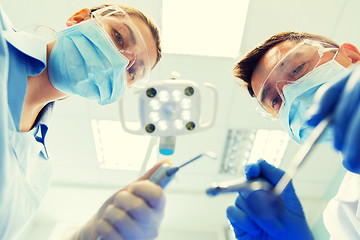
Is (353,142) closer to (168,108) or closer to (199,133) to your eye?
(168,108)

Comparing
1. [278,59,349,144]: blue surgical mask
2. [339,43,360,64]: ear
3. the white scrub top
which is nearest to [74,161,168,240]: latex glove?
[278,59,349,144]: blue surgical mask

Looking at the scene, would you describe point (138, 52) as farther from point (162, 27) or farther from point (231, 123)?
point (231, 123)

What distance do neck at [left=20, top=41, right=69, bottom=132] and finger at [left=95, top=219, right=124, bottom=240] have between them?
0.73 meters

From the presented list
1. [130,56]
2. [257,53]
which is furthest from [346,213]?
[130,56]

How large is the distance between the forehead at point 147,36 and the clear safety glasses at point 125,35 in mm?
39

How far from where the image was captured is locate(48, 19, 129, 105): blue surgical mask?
104cm

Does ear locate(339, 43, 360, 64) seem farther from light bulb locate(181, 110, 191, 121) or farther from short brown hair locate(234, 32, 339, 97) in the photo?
light bulb locate(181, 110, 191, 121)

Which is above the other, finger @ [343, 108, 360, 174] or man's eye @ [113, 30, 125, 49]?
finger @ [343, 108, 360, 174]

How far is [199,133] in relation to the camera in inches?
79.4

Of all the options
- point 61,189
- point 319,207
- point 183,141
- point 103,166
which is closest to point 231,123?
point 183,141

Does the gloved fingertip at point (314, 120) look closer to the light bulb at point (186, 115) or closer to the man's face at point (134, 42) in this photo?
the light bulb at point (186, 115)

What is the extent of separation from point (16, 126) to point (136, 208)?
0.63 meters

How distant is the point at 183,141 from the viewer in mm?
2045

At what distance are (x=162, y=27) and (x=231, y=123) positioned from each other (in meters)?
0.92
